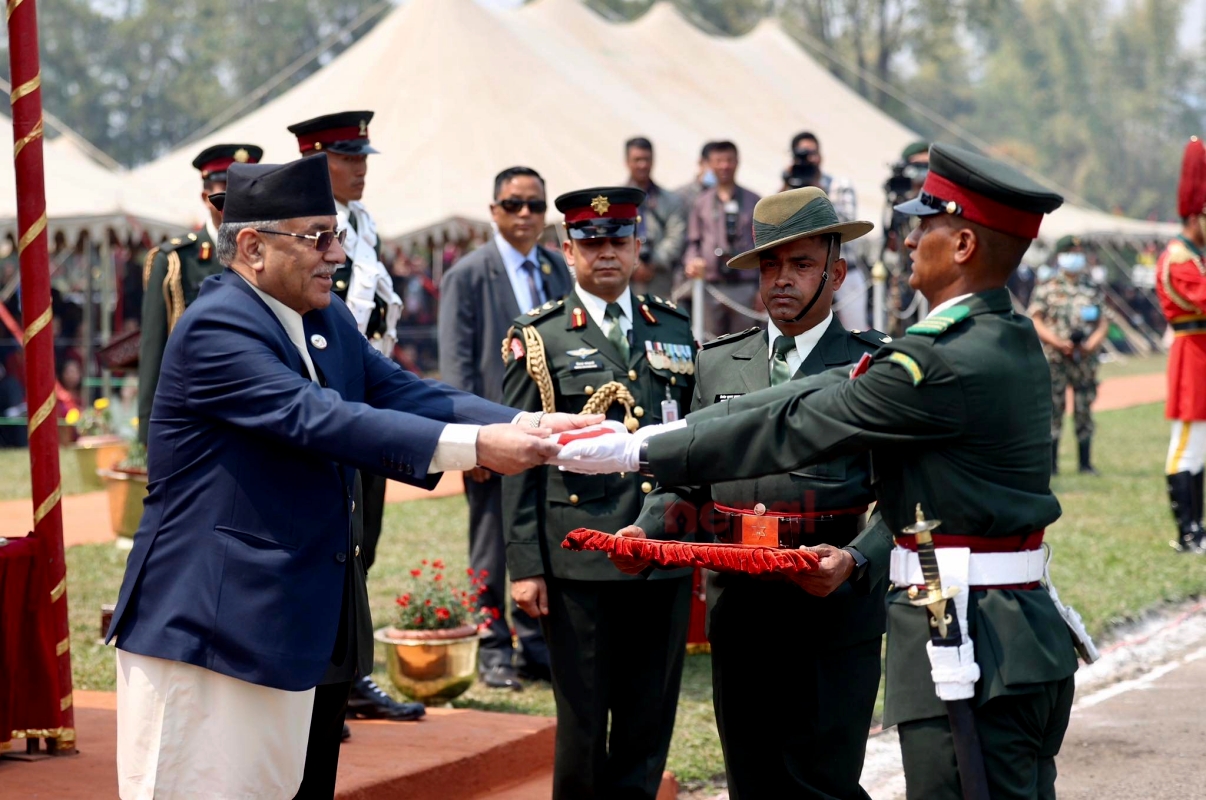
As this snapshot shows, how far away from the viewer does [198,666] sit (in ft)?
11.7

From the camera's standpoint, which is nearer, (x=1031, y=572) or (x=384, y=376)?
(x=1031, y=572)

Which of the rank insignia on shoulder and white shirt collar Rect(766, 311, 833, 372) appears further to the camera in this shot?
white shirt collar Rect(766, 311, 833, 372)

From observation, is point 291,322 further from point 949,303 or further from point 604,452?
point 949,303

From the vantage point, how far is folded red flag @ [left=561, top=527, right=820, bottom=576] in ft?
12.2

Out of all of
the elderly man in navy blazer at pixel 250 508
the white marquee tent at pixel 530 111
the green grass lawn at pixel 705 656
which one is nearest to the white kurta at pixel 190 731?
the elderly man in navy blazer at pixel 250 508

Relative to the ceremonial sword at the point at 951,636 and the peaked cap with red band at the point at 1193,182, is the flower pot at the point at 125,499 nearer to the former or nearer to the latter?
the peaked cap with red band at the point at 1193,182

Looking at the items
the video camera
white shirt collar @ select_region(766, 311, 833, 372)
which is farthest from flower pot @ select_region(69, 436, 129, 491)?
white shirt collar @ select_region(766, 311, 833, 372)

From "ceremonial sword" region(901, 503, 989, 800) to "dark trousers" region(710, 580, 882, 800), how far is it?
82 centimetres

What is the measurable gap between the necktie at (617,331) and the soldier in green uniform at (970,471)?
172 centimetres

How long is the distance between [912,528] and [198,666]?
1.72 m

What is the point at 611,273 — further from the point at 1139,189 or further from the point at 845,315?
the point at 1139,189

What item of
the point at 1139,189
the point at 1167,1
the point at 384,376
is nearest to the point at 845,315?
the point at 384,376

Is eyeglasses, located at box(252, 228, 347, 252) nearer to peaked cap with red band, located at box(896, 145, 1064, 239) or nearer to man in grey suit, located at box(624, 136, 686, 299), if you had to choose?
peaked cap with red band, located at box(896, 145, 1064, 239)

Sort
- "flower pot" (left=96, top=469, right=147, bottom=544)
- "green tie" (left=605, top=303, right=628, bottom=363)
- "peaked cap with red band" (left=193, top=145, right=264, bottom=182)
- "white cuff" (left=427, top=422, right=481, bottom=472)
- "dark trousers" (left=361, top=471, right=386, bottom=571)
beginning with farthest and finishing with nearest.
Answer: "flower pot" (left=96, top=469, right=147, bottom=544) < "peaked cap with red band" (left=193, top=145, right=264, bottom=182) < "dark trousers" (left=361, top=471, right=386, bottom=571) < "green tie" (left=605, top=303, right=628, bottom=363) < "white cuff" (left=427, top=422, right=481, bottom=472)
